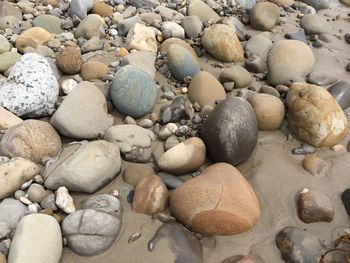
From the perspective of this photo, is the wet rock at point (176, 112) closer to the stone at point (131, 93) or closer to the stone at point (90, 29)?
the stone at point (131, 93)

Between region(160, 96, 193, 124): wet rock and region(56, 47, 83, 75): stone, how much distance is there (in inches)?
41.6

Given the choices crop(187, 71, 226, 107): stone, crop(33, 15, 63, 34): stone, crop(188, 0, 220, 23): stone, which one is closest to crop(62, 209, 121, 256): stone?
crop(187, 71, 226, 107): stone

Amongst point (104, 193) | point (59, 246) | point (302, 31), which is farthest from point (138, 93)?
point (302, 31)

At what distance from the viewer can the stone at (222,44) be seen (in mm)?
4449

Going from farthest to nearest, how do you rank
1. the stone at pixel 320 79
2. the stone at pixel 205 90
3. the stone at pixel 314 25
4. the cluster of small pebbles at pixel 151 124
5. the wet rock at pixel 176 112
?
the stone at pixel 314 25 → the stone at pixel 320 79 → the stone at pixel 205 90 → the wet rock at pixel 176 112 → the cluster of small pebbles at pixel 151 124

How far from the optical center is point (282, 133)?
3.58 metres

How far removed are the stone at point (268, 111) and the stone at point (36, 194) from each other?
1969 millimetres

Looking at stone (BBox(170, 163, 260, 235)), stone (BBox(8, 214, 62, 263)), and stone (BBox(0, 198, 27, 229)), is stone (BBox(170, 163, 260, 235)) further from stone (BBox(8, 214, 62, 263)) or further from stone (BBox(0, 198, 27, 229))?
stone (BBox(0, 198, 27, 229))

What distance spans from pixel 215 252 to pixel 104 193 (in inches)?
36.4

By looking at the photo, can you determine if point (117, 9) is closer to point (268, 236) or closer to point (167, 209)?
point (167, 209)

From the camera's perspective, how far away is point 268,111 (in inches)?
138

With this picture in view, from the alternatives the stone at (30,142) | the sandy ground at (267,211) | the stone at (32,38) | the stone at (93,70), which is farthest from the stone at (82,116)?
the stone at (32,38)

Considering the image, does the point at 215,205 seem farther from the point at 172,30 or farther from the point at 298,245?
the point at 172,30

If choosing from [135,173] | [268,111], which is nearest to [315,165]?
[268,111]
